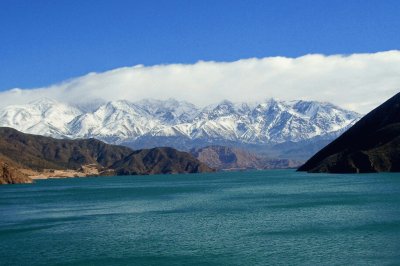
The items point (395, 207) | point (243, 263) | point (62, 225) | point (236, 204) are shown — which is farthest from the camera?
point (236, 204)

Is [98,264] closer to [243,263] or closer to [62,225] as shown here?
[243,263]

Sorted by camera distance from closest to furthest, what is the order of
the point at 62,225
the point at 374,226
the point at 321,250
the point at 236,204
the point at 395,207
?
the point at 321,250 → the point at 374,226 → the point at 62,225 → the point at 395,207 → the point at 236,204

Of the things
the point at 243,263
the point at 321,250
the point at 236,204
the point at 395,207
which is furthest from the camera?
the point at 236,204

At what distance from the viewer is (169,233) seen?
348 ft

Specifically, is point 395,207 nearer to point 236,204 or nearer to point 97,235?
point 236,204

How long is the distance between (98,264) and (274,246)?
2724 cm

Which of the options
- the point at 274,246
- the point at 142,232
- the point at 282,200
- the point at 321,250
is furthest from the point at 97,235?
the point at 282,200

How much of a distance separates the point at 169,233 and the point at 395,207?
59316 millimetres

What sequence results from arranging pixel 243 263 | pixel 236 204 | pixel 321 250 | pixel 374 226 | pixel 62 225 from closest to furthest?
pixel 243 263, pixel 321 250, pixel 374 226, pixel 62 225, pixel 236 204

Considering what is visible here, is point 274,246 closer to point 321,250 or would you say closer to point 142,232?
point 321,250

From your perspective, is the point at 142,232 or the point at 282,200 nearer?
the point at 142,232

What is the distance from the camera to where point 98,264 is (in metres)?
80.8

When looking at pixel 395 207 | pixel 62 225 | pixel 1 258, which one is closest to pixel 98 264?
pixel 1 258

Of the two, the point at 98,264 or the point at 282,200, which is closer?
the point at 98,264
